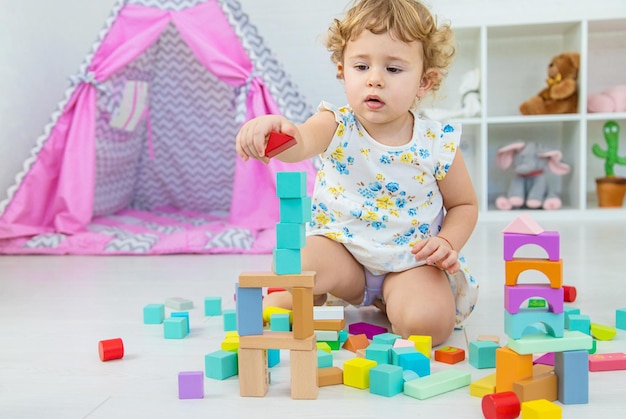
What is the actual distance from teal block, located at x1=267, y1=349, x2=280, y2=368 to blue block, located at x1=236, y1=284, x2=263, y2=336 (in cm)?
12

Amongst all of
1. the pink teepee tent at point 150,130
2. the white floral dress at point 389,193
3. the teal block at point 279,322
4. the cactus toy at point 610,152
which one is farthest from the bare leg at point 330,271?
the cactus toy at point 610,152

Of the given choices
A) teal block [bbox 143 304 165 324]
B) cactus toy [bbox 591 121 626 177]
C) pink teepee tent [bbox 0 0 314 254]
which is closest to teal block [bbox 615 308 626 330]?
teal block [bbox 143 304 165 324]

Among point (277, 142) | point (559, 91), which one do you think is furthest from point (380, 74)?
point (559, 91)

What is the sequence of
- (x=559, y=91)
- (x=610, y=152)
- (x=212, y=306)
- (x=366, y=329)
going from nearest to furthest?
(x=366, y=329), (x=212, y=306), (x=559, y=91), (x=610, y=152)

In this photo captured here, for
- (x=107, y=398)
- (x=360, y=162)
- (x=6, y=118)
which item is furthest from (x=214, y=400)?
(x=6, y=118)

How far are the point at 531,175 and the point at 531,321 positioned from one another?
7.51 feet

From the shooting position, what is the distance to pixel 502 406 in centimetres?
68

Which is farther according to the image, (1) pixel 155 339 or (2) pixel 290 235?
(1) pixel 155 339

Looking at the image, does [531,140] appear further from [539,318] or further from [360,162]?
[539,318]

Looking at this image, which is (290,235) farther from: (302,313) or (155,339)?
(155,339)

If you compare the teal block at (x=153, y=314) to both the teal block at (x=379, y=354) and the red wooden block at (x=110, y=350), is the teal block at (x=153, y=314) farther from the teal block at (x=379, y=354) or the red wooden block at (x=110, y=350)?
the teal block at (x=379, y=354)

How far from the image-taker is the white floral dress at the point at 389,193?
3.62 ft

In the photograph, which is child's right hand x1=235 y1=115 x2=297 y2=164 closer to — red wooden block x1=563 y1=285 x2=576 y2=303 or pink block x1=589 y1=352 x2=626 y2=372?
pink block x1=589 y1=352 x2=626 y2=372

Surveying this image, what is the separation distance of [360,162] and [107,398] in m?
0.54
